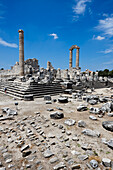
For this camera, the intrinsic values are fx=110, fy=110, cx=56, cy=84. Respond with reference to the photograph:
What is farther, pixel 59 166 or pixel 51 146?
pixel 51 146

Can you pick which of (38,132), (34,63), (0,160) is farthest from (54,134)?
(34,63)

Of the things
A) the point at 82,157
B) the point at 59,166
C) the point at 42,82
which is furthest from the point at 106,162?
the point at 42,82

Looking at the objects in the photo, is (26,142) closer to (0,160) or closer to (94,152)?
(0,160)

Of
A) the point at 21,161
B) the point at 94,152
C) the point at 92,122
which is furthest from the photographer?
the point at 92,122

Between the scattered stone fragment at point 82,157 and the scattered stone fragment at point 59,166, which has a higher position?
the scattered stone fragment at point 82,157

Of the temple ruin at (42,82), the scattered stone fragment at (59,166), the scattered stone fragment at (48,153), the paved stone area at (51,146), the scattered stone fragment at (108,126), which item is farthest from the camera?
the temple ruin at (42,82)

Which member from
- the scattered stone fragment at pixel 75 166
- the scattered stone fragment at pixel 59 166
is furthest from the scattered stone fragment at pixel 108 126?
the scattered stone fragment at pixel 59 166

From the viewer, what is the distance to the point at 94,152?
8.58 ft

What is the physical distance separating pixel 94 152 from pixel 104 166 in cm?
39

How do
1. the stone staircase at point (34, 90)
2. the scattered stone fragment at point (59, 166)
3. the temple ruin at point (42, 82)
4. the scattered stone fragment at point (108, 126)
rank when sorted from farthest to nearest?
the temple ruin at point (42, 82) → the stone staircase at point (34, 90) → the scattered stone fragment at point (108, 126) → the scattered stone fragment at point (59, 166)

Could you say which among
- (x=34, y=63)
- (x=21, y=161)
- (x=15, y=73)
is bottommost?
(x=21, y=161)

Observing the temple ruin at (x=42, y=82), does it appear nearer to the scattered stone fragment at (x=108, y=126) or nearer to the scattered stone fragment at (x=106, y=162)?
the scattered stone fragment at (x=108, y=126)

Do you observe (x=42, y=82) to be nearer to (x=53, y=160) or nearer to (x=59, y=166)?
(x=53, y=160)

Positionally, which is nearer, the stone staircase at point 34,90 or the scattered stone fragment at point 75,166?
the scattered stone fragment at point 75,166
